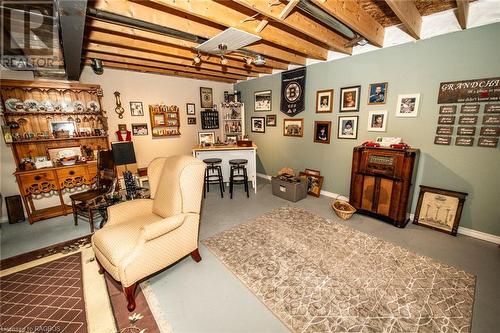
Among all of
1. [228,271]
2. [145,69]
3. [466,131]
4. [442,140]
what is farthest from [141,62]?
[466,131]

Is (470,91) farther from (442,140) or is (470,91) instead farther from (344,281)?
(344,281)

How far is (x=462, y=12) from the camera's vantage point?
2100 mm

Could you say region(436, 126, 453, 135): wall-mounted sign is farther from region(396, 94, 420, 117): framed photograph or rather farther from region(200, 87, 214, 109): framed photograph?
region(200, 87, 214, 109): framed photograph

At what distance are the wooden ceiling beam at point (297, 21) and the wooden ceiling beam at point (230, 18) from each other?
0.33 m

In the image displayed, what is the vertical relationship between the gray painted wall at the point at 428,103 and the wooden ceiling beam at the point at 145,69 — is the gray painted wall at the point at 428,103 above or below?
below

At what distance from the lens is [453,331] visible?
4.93 ft

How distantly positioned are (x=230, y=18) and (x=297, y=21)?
2.58ft

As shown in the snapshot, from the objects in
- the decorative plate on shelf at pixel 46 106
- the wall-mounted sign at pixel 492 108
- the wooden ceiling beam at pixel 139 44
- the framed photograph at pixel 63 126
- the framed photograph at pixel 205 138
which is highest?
the wooden ceiling beam at pixel 139 44

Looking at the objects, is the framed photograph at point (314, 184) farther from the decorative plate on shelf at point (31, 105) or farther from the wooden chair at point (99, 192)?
the decorative plate on shelf at point (31, 105)

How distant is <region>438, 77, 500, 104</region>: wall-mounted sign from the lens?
239 cm

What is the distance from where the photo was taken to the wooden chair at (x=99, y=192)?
3012 millimetres

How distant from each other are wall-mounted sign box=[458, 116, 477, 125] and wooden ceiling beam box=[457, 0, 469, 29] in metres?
1.10

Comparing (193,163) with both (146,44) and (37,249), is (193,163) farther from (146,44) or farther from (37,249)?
(37,249)

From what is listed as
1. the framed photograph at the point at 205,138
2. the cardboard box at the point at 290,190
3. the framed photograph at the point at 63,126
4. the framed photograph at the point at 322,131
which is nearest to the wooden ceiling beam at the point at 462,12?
the framed photograph at the point at 322,131
